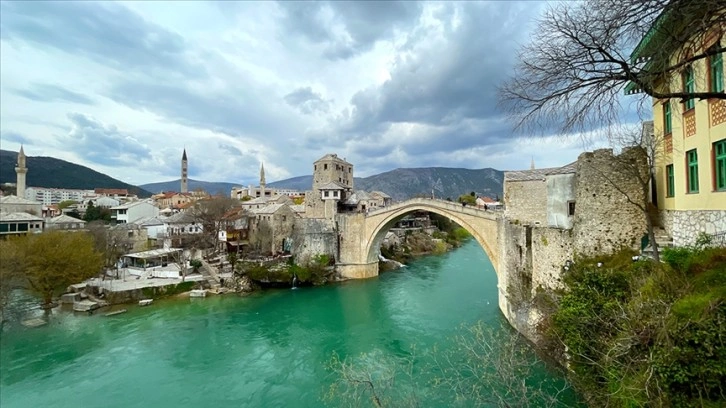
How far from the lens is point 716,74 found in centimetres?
550

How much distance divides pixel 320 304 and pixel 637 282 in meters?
16.0

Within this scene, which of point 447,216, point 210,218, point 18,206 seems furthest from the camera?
point 18,206

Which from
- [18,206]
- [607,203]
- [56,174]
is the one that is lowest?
[607,203]

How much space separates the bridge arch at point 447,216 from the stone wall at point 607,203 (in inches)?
359

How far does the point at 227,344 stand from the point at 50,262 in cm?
1154

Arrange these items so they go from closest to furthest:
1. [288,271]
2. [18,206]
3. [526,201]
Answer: [526,201] < [288,271] < [18,206]

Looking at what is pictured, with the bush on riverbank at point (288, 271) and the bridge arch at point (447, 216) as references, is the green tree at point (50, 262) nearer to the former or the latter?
the bush on riverbank at point (288, 271)

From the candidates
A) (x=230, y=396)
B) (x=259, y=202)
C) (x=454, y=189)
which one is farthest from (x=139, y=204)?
(x=454, y=189)

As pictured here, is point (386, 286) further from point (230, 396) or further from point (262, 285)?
point (230, 396)

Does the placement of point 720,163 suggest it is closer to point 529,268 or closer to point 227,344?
point 529,268

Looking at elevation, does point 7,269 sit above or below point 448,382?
above

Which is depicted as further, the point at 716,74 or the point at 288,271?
the point at 288,271

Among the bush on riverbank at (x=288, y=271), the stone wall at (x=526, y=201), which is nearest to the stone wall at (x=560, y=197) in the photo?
the stone wall at (x=526, y=201)

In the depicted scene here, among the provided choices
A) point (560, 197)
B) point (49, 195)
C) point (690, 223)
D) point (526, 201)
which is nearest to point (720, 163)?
point (690, 223)
